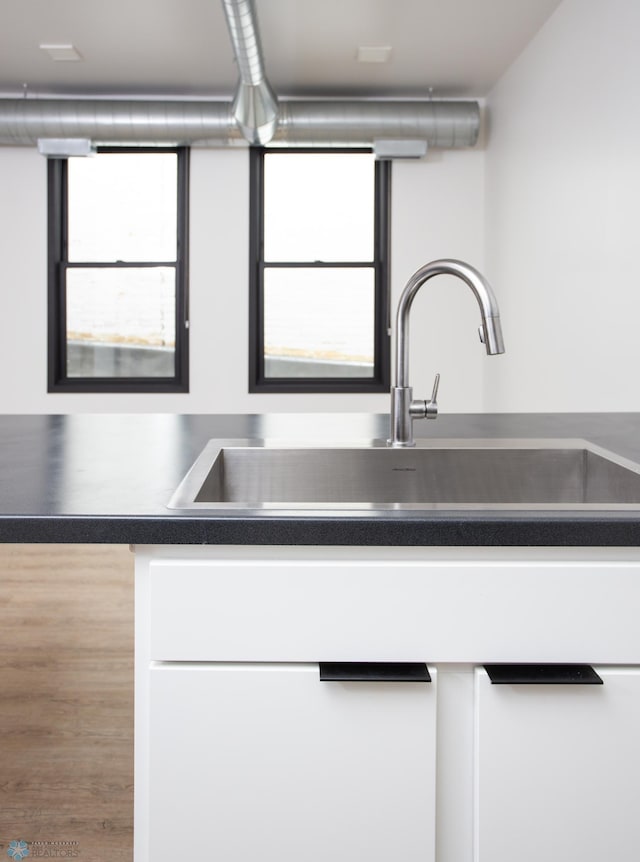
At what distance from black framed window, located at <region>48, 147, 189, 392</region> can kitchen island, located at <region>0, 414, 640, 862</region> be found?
15.5ft

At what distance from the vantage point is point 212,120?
4.86 meters

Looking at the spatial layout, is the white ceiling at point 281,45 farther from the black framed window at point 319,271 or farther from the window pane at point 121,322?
the window pane at point 121,322

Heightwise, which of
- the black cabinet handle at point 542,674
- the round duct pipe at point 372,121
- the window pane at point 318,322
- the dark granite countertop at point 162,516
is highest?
the round duct pipe at point 372,121

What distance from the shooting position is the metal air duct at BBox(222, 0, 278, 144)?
331cm

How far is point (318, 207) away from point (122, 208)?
1347 millimetres

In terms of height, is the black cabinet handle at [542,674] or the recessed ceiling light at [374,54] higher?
the recessed ceiling light at [374,54]

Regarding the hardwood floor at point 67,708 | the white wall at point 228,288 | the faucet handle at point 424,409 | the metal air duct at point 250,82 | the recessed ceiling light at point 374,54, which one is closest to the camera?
the faucet handle at point 424,409

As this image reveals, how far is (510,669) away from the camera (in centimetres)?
89

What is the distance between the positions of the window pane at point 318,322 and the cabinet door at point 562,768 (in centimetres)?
475

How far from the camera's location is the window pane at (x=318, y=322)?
18.1 feet

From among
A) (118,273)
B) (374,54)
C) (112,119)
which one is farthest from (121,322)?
(374,54)

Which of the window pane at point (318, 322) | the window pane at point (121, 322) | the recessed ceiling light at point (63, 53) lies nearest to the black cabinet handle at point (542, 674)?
the recessed ceiling light at point (63, 53)

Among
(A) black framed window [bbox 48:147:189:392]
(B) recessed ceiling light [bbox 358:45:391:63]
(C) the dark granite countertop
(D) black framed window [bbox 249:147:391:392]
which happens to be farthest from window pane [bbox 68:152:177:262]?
(C) the dark granite countertop

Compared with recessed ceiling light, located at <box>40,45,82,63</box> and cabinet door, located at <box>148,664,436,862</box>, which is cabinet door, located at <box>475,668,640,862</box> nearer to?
cabinet door, located at <box>148,664,436,862</box>
